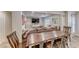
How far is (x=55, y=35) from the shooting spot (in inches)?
91.5

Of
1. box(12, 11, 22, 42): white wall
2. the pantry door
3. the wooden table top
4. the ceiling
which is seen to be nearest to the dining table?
the wooden table top

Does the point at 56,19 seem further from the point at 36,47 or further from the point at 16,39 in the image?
the point at 16,39

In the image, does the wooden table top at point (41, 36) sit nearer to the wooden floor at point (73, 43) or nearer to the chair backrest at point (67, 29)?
the chair backrest at point (67, 29)

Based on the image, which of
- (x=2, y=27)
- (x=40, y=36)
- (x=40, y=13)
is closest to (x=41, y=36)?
(x=40, y=36)

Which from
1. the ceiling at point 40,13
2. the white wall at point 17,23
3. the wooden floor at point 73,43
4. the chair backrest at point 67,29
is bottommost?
the wooden floor at point 73,43

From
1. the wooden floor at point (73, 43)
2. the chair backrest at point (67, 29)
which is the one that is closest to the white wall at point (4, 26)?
the wooden floor at point (73, 43)

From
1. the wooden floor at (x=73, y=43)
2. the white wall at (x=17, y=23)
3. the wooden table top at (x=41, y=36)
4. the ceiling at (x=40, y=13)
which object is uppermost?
the ceiling at (x=40, y=13)

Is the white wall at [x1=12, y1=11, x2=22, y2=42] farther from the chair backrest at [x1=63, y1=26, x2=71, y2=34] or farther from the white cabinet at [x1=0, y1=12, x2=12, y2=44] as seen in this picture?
the chair backrest at [x1=63, y1=26, x2=71, y2=34]

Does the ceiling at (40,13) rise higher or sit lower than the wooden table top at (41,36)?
higher

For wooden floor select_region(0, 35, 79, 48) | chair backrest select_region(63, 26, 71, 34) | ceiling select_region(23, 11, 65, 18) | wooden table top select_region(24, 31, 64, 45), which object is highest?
ceiling select_region(23, 11, 65, 18)

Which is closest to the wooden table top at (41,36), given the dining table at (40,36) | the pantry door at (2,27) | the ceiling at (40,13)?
the dining table at (40,36)

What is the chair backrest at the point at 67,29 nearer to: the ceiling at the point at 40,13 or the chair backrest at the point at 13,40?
the ceiling at the point at 40,13
